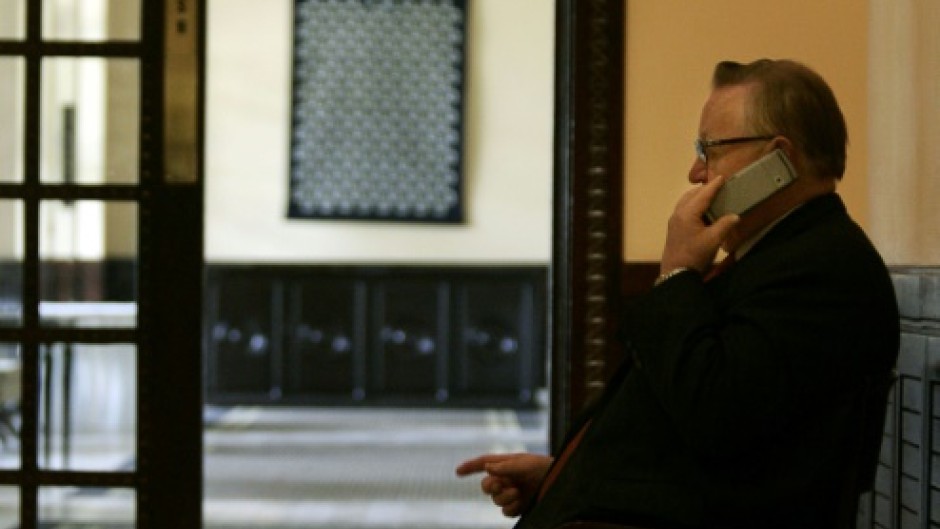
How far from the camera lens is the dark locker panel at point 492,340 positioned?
9234mm

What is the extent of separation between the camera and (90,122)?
143 inches

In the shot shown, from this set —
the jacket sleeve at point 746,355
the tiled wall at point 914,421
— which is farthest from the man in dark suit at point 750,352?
the tiled wall at point 914,421

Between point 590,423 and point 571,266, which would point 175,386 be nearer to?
point 571,266

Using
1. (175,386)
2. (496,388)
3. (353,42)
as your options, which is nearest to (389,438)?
(496,388)

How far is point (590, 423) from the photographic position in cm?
182

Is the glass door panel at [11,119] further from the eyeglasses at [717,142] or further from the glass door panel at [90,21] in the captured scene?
the eyeglasses at [717,142]

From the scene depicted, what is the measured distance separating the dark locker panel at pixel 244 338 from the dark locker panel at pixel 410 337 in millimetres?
676

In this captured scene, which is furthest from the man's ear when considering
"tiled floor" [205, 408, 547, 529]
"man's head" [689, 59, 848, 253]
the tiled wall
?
"tiled floor" [205, 408, 547, 529]

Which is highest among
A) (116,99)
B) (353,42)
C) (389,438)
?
(353,42)

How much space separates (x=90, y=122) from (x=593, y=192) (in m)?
1.26

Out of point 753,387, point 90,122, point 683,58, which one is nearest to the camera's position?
point 753,387

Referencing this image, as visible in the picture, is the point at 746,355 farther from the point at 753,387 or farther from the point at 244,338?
the point at 244,338

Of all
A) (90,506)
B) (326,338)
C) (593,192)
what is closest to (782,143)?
(593,192)

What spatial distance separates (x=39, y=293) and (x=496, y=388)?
5724 millimetres
